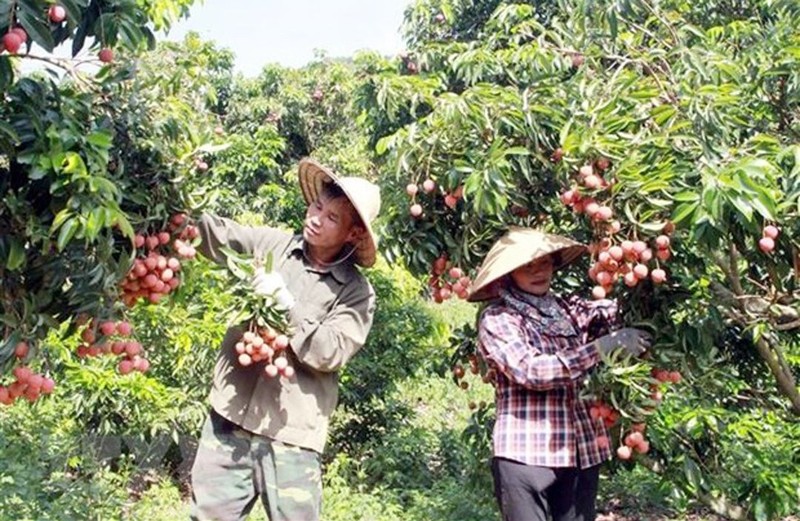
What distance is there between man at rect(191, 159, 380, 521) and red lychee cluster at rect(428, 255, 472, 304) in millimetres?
240

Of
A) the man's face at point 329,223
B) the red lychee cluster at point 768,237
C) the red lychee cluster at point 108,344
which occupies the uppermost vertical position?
the man's face at point 329,223

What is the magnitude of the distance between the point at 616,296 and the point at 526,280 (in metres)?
0.29

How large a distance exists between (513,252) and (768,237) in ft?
2.16

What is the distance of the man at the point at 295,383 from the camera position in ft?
7.86

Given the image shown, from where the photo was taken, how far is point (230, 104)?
11.2 meters

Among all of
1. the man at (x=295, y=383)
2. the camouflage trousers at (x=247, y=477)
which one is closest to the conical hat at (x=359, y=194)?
the man at (x=295, y=383)

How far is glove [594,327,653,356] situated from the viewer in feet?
7.34

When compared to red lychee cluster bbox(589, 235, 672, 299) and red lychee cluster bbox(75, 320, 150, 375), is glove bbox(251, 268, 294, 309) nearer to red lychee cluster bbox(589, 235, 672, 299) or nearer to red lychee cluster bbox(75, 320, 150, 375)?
red lychee cluster bbox(75, 320, 150, 375)

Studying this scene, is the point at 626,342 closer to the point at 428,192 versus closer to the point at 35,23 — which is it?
the point at 428,192

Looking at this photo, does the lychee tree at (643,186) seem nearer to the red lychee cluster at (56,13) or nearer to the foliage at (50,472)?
the red lychee cluster at (56,13)

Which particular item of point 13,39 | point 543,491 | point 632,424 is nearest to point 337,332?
point 543,491

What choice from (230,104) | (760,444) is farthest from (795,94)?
(230,104)

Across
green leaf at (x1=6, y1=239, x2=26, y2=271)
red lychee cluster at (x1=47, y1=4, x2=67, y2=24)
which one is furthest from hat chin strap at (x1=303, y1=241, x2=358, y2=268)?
red lychee cluster at (x1=47, y1=4, x2=67, y2=24)

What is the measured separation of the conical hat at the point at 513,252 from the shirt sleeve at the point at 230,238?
64 cm
